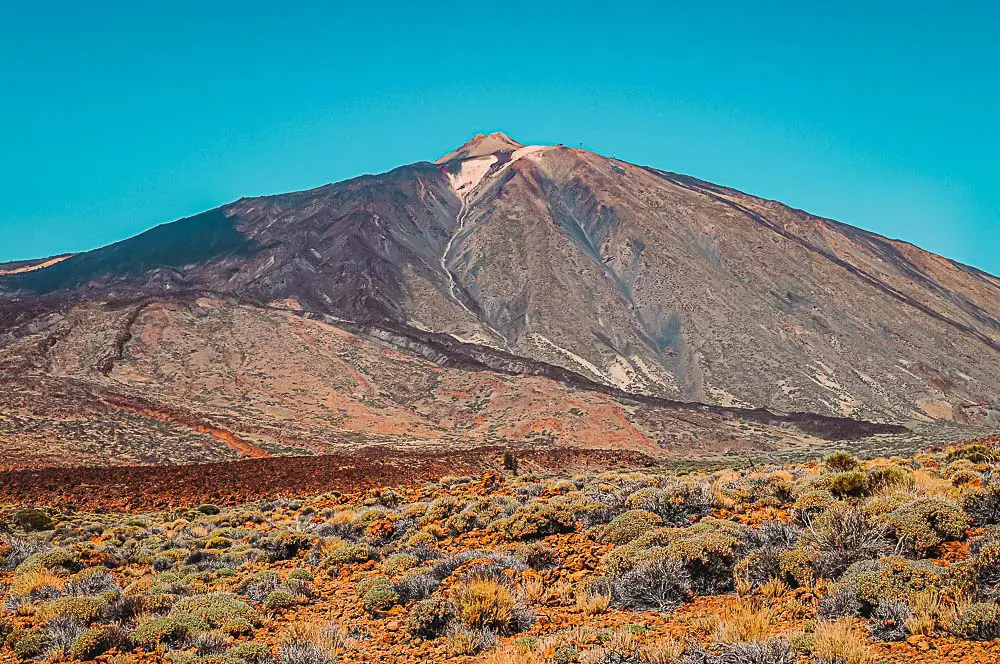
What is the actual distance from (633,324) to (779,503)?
96769mm

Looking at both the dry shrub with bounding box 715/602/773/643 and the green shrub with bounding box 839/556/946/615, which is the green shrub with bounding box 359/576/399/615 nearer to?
the dry shrub with bounding box 715/602/773/643

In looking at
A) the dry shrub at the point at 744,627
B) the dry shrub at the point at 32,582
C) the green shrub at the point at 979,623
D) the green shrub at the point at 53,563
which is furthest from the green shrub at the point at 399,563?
the green shrub at the point at 979,623

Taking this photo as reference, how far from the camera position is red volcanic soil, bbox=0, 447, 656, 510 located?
22.7 meters

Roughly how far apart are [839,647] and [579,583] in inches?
138

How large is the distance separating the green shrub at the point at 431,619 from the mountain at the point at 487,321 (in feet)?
106

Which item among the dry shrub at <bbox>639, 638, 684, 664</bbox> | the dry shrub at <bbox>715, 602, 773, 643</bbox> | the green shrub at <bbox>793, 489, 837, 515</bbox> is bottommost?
the dry shrub at <bbox>639, 638, 684, 664</bbox>

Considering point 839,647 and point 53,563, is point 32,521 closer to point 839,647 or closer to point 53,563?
point 53,563

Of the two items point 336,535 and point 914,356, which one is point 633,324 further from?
point 336,535

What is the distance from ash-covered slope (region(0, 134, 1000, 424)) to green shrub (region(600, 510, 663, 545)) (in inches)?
3074

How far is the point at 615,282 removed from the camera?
390 ft

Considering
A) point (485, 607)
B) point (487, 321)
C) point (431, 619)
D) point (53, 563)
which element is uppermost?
point (487, 321)

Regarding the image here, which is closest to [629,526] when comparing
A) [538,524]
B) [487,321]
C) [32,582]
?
[538,524]

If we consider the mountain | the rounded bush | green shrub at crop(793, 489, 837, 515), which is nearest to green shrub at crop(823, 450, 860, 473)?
green shrub at crop(793, 489, 837, 515)

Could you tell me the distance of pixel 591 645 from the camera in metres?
6.29
